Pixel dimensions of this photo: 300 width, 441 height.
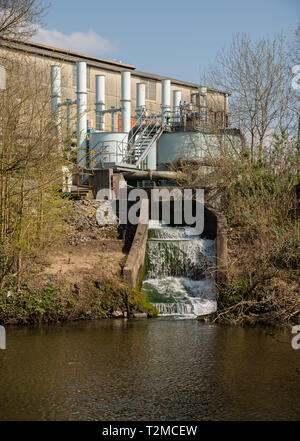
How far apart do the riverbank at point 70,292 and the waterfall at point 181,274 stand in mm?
794

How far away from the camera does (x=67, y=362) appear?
10367 mm

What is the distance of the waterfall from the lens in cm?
1521

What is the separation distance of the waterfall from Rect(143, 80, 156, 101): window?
28530 mm

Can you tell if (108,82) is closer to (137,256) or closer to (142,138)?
(142,138)

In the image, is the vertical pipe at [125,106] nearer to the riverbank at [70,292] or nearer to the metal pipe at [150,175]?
the metal pipe at [150,175]

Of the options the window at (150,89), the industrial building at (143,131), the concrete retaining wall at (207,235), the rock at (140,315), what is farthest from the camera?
the window at (150,89)

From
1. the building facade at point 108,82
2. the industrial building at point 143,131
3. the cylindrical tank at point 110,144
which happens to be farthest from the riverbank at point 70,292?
the building facade at point 108,82

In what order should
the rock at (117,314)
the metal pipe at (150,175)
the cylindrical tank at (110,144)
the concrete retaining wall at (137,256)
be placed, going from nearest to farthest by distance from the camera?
the rock at (117,314)
the concrete retaining wall at (137,256)
the metal pipe at (150,175)
the cylindrical tank at (110,144)

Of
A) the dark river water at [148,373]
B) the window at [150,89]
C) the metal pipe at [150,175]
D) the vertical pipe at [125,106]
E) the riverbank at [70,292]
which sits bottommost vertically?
the dark river water at [148,373]

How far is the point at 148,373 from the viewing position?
980 cm


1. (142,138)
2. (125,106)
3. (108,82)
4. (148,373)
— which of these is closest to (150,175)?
(142,138)

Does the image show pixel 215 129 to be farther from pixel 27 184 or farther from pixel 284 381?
pixel 284 381

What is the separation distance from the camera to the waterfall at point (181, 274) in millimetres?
15209

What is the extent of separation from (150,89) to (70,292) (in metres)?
34.2
